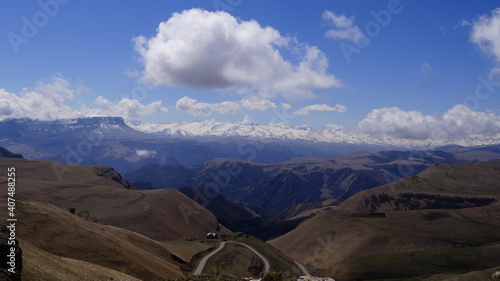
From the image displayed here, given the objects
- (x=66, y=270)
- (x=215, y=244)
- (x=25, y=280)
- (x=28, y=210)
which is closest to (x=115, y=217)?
(x=215, y=244)

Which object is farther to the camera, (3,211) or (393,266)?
(393,266)

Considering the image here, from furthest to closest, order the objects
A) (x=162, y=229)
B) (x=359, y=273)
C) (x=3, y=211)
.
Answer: (x=162, y=229), (x=359, y=273), (x=3, y=211)

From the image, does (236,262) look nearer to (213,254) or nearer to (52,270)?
(213,254)

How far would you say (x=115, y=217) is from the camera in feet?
643

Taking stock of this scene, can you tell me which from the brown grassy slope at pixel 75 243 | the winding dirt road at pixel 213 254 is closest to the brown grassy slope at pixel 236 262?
the winding dirt road at pixel 213 254

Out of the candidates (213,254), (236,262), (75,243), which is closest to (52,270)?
→ (75,243)

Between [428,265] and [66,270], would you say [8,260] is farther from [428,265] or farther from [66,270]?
[428,265]

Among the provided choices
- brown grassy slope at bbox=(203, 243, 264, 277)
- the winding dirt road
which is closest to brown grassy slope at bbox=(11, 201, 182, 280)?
the winding dirt road

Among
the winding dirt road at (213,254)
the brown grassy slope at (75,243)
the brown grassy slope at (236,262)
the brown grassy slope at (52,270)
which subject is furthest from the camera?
the brown grassy slope at (236,262)

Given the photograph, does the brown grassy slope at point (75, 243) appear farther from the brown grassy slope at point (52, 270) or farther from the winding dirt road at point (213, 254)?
the winding dirt road at point (213, 254)

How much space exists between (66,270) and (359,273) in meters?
135

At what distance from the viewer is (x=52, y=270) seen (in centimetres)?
4109

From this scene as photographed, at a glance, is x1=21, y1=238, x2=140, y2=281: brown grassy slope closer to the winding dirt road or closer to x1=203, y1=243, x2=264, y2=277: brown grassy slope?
the winding dirt road

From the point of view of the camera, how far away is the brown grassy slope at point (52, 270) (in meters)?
35.7
